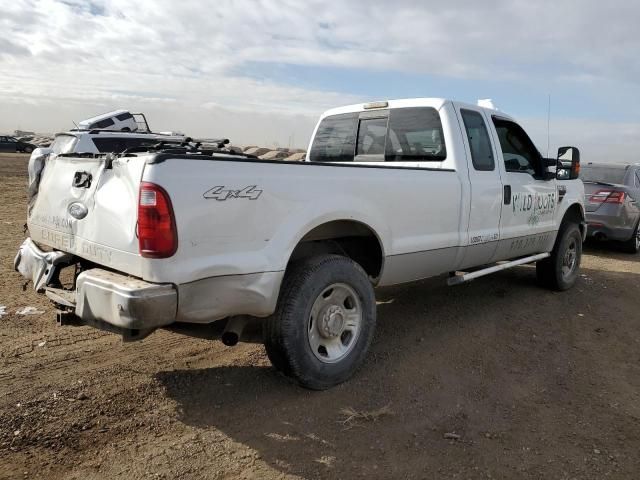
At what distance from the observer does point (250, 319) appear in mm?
3352

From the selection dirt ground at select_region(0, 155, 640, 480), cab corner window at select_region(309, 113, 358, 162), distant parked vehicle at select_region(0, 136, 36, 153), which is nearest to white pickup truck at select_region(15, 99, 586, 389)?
cab corner window at select_region(309, 113, 358, 162)

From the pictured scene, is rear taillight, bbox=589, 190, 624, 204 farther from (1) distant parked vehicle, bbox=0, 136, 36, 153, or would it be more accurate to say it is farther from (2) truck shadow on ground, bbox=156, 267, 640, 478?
(1) distant parked vehicle, bbox=0, 136, 36, 153

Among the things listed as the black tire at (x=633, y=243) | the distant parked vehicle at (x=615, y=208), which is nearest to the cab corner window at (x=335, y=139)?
the distant parked vehicle at (x=615, y=208)

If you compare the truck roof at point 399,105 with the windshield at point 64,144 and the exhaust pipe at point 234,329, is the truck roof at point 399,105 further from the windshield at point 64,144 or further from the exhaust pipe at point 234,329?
the windshield at point 64,144

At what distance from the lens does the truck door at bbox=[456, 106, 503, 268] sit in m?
4.73

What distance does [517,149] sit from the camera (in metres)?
5.58

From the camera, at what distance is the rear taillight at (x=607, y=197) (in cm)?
911

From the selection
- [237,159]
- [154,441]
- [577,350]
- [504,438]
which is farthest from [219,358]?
[577,350]

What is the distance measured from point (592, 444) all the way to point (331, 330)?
67.6 inches

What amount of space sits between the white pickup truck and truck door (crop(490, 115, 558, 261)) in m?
0.04

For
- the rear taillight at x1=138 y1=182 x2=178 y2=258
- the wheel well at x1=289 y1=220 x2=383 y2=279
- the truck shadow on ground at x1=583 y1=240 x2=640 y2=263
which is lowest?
the truck shadow on ground at x1=583 y1=240 x2=640 y2=263

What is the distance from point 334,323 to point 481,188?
206 cm

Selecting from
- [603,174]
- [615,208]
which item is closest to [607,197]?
[615,208]

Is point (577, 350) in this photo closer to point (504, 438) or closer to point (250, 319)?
point (504, 438)
